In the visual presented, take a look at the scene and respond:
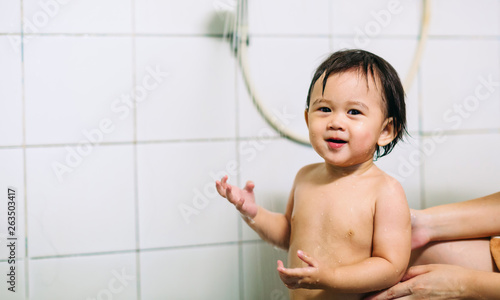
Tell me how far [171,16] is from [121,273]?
0.55m

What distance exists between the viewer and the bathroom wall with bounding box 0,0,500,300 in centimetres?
92

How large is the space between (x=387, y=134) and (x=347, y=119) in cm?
9

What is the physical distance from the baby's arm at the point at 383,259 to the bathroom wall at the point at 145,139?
0.27 m

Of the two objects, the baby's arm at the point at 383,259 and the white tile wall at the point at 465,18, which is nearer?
the baby's arm at the point at 383,259

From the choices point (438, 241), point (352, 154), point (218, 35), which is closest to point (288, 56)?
point (218, 35)

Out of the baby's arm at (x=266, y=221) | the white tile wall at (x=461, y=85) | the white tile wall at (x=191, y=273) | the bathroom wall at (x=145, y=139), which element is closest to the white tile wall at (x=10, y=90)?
the bathroom wall at (x=145, y=139)

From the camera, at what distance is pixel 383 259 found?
2.45 feet

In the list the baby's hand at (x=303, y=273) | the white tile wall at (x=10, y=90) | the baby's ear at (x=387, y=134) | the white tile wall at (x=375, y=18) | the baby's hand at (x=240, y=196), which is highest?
the white tile wall at (x=375, y=18)

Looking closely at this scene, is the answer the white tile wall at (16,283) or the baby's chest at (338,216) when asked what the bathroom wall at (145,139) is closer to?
the white tile wall at (16,283)

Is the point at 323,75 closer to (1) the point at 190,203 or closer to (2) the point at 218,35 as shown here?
(2) the point at 218,35

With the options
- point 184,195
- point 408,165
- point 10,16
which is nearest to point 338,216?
point 184,195

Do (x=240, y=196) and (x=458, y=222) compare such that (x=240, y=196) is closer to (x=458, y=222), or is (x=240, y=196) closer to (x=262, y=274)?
(x=262, y=274)

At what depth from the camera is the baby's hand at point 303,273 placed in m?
0.66

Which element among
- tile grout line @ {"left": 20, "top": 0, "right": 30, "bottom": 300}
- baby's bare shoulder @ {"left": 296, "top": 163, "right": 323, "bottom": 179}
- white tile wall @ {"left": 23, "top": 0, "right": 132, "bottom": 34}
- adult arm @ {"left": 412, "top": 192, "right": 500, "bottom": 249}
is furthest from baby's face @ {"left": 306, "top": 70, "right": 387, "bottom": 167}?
tile grout line @ {"left": 20, "top": 0, "right": 30, "bottom": 300}
